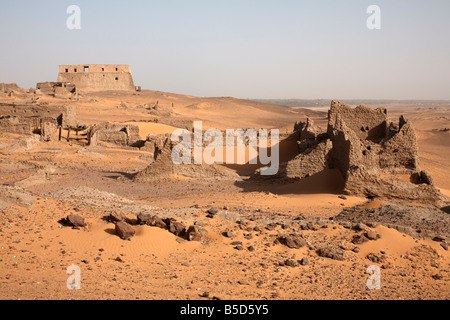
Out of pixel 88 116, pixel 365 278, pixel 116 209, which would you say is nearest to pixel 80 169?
pixel 116 209

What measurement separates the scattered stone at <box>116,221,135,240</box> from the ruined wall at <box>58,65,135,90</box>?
178ft

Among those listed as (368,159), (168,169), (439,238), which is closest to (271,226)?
(439,238)

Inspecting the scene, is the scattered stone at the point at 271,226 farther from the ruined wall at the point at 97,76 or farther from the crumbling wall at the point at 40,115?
the ruined wall at the point at 97,76

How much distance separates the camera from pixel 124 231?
22.0ft

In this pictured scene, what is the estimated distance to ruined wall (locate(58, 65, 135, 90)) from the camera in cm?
5772

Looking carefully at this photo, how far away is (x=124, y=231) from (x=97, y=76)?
5493cm

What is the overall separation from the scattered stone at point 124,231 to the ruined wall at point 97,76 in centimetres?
5432

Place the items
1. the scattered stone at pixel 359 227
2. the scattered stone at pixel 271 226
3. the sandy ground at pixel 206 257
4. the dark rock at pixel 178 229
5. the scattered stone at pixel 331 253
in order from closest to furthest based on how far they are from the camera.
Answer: the sandy ground at pixel 206 257
the scattered stone at pixel 331 253
the dark rock at pixel 178 229
the scattered stone at pixel 359 227
the scattered stone at pixel 271 226

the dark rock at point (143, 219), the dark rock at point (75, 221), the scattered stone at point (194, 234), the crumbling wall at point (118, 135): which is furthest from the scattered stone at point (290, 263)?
the crumbling wall at point (118, 135)

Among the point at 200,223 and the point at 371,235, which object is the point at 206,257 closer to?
the point at 200,223

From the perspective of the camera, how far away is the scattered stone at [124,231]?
672cm

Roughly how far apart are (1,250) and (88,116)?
94.3 feet

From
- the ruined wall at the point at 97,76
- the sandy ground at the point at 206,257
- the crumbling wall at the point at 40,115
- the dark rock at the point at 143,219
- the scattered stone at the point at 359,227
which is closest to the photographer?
the sandy ground at the point at 206,257

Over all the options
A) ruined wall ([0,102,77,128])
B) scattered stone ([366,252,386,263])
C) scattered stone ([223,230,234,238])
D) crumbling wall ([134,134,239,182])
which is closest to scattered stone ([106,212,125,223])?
scattered stone ([223,230,234,238])
